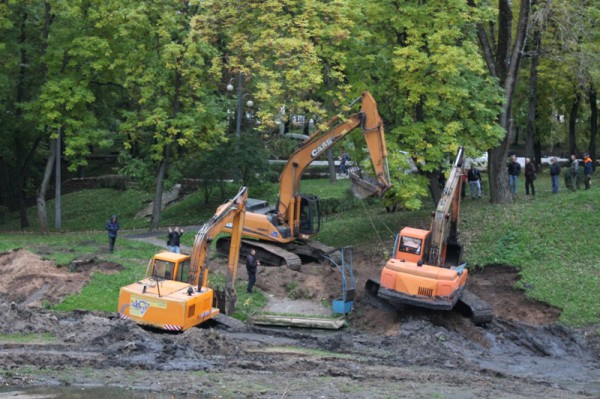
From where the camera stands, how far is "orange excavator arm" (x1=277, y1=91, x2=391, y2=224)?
26.7 metres

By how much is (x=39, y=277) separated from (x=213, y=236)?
6713mm

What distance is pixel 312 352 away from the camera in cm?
2039

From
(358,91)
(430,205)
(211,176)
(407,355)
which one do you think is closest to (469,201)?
(430,205)

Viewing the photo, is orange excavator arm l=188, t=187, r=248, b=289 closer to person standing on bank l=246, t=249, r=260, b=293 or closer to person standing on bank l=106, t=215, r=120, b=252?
person standing on bank l=246, t=249, r=260, b=293

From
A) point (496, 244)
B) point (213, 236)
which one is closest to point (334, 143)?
point (496, 244)

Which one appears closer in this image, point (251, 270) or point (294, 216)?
point (251, 270)

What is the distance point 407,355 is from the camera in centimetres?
2031

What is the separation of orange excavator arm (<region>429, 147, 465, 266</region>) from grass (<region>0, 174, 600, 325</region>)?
9.88 ft

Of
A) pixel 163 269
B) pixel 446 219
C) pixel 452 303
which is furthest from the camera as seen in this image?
→ pixel 446 219

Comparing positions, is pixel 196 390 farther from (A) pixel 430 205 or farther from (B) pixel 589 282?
(A) pixel 430 205

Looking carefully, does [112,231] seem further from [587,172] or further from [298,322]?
[587,172]

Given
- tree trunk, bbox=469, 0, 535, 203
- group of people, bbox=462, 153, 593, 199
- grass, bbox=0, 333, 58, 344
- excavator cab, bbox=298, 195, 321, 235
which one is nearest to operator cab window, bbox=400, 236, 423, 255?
excavator cab, bbox=298, 195, 321, 235

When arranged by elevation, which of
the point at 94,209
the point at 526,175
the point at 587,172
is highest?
the point at 587,172

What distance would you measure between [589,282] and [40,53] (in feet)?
86.9
